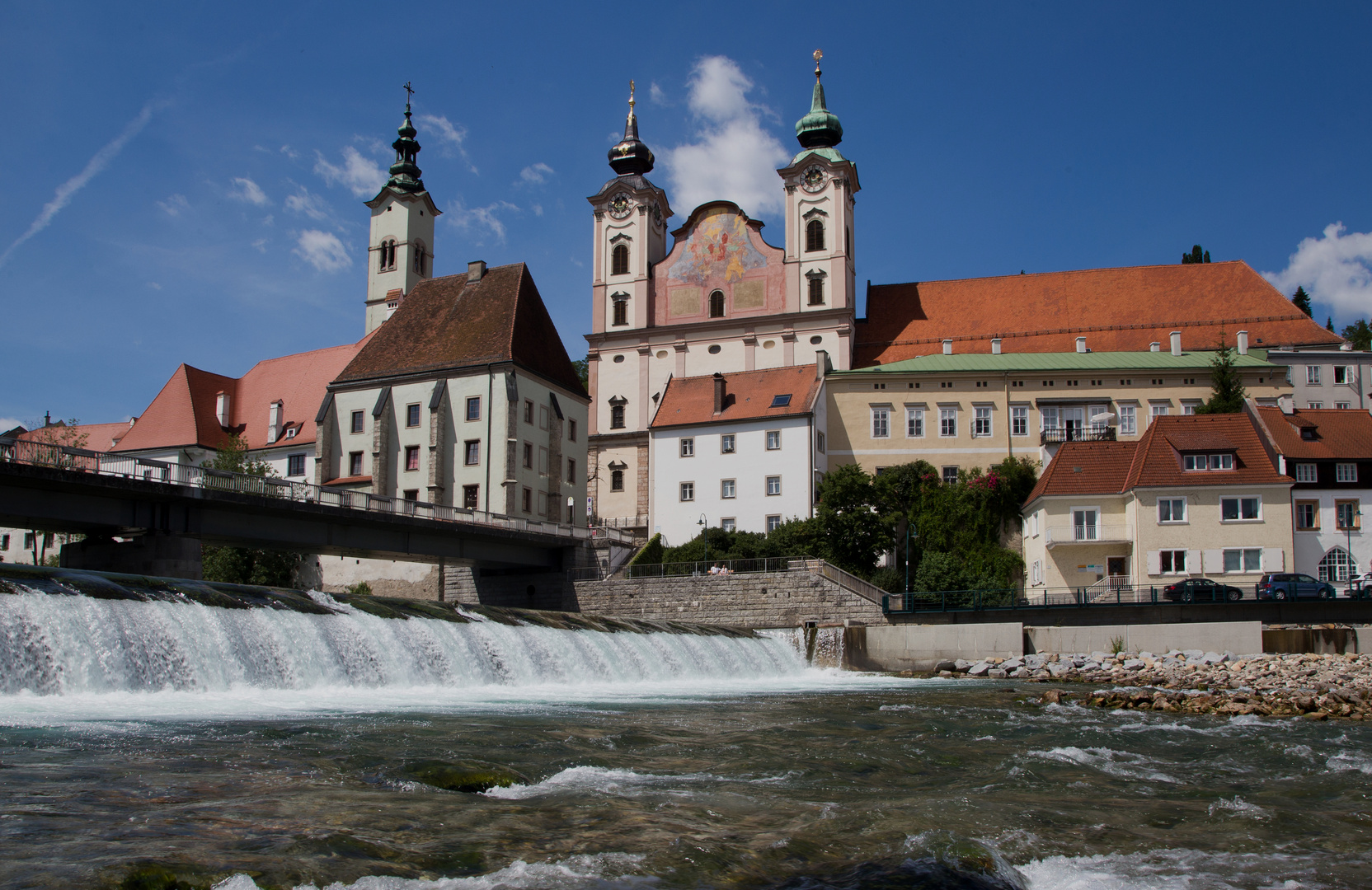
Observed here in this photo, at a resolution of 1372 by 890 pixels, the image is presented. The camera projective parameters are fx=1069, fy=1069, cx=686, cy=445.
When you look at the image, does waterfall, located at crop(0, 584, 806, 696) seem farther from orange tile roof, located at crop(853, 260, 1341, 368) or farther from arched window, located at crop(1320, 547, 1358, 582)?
orange tile roof, located at crop(853, 260, 1341, 368)

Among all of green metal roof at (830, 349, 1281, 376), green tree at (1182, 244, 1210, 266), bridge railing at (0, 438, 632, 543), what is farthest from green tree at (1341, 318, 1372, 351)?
bridge railing at (0, 438, 632, 543)

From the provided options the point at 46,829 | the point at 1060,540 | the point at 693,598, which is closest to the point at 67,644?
the point at 46,829

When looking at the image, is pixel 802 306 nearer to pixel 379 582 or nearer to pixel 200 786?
pixel 379 582

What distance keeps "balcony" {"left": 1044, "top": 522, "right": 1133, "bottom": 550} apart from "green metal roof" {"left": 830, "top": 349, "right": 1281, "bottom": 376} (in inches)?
512

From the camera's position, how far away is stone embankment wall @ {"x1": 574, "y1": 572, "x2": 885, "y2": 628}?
131 feet

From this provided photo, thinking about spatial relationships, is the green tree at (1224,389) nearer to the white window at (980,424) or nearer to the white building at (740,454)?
the white window at (980,424)

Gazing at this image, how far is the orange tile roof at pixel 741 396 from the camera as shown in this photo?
53562 millimetres

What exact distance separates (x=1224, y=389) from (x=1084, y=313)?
575 inches

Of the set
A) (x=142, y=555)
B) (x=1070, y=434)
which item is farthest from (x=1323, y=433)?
(x=142, y=555)

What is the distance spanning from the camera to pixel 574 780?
11.0m

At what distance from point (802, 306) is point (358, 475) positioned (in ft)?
99.5

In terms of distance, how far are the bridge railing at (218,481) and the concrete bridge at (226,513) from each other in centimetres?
4

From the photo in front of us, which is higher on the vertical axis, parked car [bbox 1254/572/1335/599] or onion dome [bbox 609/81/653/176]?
onion dome [bbox 609/81/653/176]

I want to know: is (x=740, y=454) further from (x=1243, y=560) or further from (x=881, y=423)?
(x=1243, y=560)
